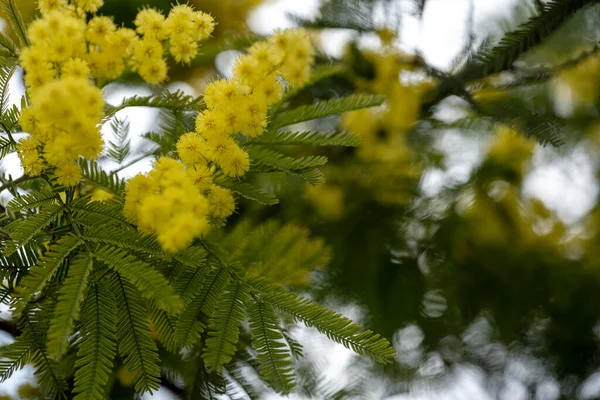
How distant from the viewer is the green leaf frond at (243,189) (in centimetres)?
102

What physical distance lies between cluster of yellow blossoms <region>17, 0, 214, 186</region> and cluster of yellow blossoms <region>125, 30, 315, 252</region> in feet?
0.34

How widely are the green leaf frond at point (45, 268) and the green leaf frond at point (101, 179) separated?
5.5 inches

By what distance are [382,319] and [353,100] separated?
30.9 inches

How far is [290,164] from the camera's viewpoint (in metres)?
1.05

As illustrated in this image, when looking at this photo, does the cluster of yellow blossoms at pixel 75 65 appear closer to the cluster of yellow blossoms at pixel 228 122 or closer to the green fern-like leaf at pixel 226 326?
the cluster of yellow blossoms at pixel 228 122

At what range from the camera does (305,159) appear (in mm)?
1060

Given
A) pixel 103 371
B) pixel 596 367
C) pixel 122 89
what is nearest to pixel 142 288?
pixel 103 371

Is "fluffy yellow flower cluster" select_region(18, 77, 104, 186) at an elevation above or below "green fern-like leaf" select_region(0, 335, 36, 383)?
above

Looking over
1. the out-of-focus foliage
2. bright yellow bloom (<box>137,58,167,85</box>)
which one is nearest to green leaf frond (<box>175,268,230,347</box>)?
bright yellow bloom (<box>137,58,167,85</box>)

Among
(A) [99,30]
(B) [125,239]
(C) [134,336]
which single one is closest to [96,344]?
(C) [134,336]

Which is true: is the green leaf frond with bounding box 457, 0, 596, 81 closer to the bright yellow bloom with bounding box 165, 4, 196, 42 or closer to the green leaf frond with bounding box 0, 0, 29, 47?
the bright yellow bloom with bounding box 165, 4, 196, 42

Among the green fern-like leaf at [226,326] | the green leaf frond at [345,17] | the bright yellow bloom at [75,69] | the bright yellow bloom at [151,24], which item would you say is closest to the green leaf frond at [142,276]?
the green fern-like leaf at [226,326]

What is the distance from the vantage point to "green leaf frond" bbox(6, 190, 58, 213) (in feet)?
3.22

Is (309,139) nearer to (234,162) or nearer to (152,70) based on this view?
(234,162)
